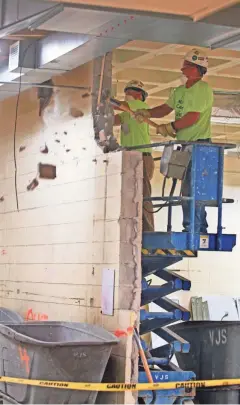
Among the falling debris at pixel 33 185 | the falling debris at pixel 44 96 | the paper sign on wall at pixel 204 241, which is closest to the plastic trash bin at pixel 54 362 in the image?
the paper sign on wall at pixel 204 241

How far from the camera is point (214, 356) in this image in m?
8.42

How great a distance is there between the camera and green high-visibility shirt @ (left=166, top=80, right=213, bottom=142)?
26.5ft

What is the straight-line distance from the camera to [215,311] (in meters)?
15.8

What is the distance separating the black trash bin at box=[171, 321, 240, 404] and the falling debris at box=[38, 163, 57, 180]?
233 cm

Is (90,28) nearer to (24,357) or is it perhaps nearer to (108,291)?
(108,291)

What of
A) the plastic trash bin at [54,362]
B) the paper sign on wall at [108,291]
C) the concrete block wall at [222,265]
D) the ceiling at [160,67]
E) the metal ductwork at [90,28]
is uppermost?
the ceiling at [160,67]

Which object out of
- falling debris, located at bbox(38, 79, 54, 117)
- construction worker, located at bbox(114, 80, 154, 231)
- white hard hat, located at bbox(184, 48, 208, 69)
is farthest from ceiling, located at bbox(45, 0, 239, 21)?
falling debris, located at bbox(38, 79, 54, 117)

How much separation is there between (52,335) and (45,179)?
2174 mm

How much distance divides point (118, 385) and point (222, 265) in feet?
29.3

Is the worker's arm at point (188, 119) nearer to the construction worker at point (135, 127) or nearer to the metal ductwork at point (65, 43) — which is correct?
the construction worker at point (135, 127)

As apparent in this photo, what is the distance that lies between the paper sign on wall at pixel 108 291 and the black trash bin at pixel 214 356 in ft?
4.10

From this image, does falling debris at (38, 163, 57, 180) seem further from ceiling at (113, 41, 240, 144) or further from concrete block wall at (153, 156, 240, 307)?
concrete block wall at (153, 156, 240, 307)

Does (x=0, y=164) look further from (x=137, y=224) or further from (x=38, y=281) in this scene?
(x=137, y=224)

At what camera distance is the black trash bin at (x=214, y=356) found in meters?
8.22
